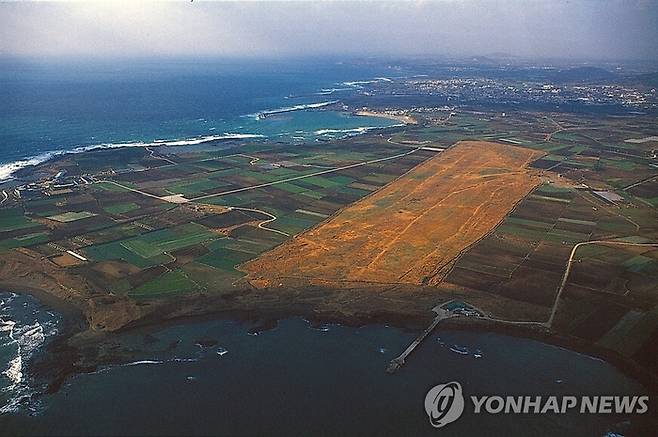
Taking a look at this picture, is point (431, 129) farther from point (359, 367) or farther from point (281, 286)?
point (359, 367)

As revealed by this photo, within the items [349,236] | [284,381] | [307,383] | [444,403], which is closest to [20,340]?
[284,381]

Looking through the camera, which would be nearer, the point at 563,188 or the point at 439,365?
the point at 439,365

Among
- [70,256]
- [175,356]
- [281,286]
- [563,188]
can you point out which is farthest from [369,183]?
[175,356]

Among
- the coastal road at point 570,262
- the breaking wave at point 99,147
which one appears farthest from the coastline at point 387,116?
the coastal road at point 570,262

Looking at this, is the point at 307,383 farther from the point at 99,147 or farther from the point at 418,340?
the point at 99,147

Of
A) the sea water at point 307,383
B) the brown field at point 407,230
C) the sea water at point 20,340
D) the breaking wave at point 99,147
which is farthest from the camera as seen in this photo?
the breaking wave at point 99,147

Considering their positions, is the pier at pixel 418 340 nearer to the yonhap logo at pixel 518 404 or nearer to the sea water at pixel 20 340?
the yonhap logo at pixel 518 404

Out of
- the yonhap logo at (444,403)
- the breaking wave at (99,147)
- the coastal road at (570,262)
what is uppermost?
the breaking wave at (99,147)
